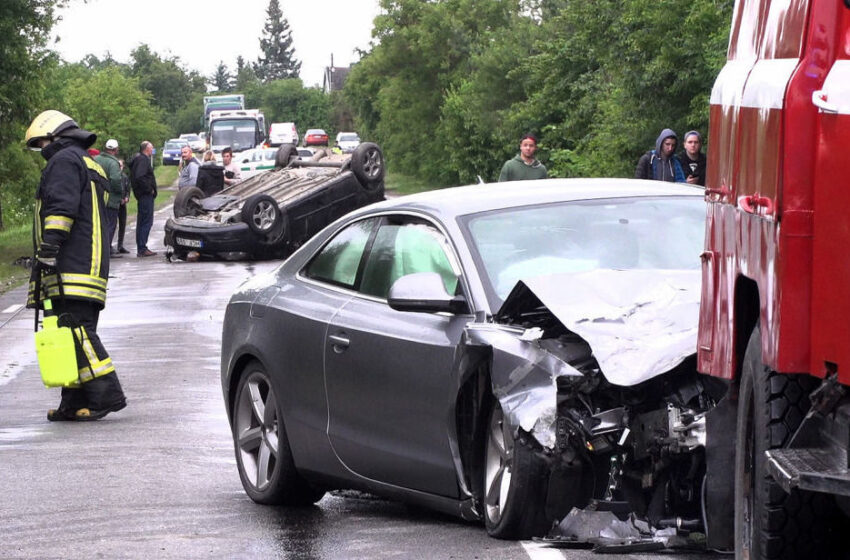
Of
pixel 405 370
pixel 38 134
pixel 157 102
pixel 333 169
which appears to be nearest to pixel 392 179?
pixel 333 169

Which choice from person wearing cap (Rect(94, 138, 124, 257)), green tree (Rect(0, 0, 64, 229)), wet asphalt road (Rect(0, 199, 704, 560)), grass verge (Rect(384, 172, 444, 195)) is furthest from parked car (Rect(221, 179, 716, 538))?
grass verge (Rect(384, 172, 444, 195))

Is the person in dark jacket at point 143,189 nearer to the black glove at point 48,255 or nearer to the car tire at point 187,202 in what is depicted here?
the car tire at point 187,202

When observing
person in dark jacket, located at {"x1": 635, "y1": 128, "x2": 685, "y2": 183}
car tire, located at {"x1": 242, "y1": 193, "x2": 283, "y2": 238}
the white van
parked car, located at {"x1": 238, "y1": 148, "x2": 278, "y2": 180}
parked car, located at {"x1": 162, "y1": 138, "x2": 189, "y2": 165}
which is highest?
person in dark jacket, located at {"x1": 635, "y1": 128, "x2": 685, "y2": 183}

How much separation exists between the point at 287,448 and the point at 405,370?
3.97 ft

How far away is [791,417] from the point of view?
14.4 feet

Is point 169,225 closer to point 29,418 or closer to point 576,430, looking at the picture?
point 29,418

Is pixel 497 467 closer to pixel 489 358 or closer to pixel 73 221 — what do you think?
pixel 489 358

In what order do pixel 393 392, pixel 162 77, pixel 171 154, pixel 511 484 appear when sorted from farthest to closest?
pixel 162 77 → pixel 171 154 → pixel 393 392 → pixel 511 484

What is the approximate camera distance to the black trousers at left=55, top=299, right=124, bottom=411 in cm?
1121

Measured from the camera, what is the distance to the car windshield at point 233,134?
70.5 m

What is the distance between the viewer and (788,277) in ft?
13.7

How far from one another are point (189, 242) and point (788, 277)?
23267 millimetres

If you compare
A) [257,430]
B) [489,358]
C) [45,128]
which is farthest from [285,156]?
[489,358]

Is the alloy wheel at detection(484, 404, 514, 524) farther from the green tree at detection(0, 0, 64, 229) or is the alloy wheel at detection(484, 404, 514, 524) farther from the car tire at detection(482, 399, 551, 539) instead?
the green tree at detection(0, 0, 64, 229)
